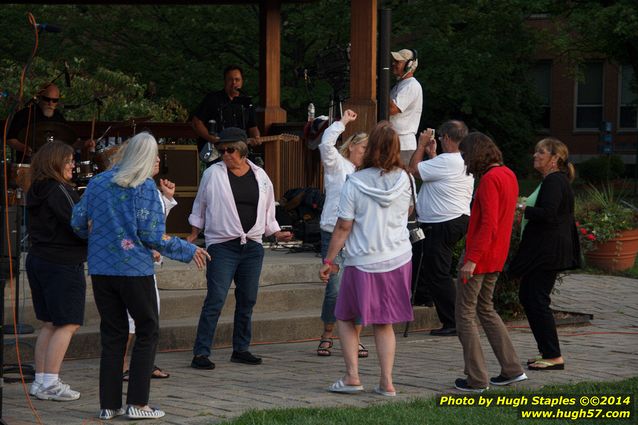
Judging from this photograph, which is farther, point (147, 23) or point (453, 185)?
point (147, 23)

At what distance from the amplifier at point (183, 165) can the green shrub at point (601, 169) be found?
22.7 m

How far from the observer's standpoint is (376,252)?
318 inches

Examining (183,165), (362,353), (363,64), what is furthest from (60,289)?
(183,165)

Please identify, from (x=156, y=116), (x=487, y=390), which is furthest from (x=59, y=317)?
(x=156, y=116)

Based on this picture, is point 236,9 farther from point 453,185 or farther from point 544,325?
point 544,325

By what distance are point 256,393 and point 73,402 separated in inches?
49.5

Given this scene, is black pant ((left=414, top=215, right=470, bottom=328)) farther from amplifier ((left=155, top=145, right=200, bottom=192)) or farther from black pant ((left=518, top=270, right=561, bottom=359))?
amplifier ((left=155, top=145, right=200, bottom=192))

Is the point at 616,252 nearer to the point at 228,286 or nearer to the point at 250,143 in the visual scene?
the point at 250,143

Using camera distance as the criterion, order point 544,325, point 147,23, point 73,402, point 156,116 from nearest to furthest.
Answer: point 73,402 < point 544,325 < point 156,116 < point 147,23

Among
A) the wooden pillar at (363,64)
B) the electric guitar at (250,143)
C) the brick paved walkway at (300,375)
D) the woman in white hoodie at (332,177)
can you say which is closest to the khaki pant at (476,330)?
the brick paved walkway at (300,375)

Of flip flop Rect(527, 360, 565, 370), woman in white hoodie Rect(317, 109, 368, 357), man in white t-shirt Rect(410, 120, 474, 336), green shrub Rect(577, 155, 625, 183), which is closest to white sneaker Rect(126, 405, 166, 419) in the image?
woman in white hoodie Rect(317, 109, 368, 357)

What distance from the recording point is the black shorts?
8055mm

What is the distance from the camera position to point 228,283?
9500 mm

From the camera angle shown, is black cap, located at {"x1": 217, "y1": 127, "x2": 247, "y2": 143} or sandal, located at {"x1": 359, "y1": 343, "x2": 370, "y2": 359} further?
sandal, located at {"x1": 359, "y1": 343, "x2": 370, "y2": 359}
